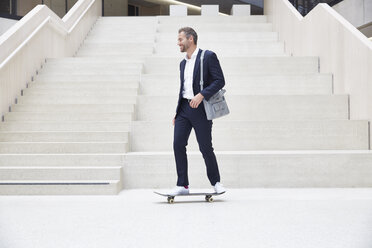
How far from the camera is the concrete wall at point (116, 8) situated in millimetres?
27047

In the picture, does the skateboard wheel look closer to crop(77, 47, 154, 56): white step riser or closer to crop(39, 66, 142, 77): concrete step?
crop(39, 66, 142, 77): concrete step

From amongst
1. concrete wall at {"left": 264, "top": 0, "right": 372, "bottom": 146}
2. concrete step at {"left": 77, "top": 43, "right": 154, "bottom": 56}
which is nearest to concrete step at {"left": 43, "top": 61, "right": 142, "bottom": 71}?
concrete step at {"left": 77, "top": 43, "right": 154, "bottom": 56}

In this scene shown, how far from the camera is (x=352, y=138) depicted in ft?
22.0

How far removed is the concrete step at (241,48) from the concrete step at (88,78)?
2.53 m

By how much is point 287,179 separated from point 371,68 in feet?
6.02

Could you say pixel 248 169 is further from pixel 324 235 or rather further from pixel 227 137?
pixel 324 235

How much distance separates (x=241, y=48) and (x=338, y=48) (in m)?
3.15

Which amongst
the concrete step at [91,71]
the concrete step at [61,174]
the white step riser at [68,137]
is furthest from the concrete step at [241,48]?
the concrete step at [61,174]

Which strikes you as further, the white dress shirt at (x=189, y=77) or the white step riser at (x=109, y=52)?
the white step riser at (x=109, y=52)

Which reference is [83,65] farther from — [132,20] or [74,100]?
[132,20]

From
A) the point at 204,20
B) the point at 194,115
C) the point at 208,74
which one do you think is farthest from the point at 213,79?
the point at 204,20

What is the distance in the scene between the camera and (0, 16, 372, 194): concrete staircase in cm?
597

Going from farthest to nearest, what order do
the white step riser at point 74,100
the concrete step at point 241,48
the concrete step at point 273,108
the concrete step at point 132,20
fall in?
the concrete step at point 132,20
the concrete step at point 241,48
the white step riser at point 74,100
the concrete step at point 273,108

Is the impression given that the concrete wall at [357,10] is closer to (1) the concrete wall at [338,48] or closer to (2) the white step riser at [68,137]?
(1) the concrete wall at [338,48]
